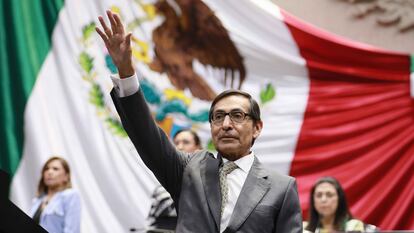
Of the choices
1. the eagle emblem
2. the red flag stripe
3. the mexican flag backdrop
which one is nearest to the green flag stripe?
the mexican flag backdrop

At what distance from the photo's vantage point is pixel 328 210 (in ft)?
19.6

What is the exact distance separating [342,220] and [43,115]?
8.12 ft

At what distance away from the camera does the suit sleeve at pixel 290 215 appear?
3.09 metres

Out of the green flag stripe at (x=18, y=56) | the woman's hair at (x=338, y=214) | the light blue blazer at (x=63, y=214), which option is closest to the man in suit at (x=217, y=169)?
the woman's hair at (x=338, y=214)

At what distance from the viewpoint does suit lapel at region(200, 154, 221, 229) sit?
10.0 ft

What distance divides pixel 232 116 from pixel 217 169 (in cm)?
19

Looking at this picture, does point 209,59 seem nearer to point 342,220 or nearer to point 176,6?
point 176,6

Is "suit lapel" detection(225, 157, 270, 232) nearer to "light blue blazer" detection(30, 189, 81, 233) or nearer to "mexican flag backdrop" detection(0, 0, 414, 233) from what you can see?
"light blue blazer" detection(30, 189, 81, 233)

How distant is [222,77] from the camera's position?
7340 millimetres

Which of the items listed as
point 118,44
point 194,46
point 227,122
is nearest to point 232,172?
point 227,122

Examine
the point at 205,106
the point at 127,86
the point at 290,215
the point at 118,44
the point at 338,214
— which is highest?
the point at 205,106

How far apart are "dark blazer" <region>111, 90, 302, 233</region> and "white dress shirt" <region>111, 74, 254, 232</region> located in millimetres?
20

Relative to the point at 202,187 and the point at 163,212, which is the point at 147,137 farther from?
the point at 163,212

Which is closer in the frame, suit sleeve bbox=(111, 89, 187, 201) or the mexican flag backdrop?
suit sleeve bbox=(111, 89, 187, 201)
